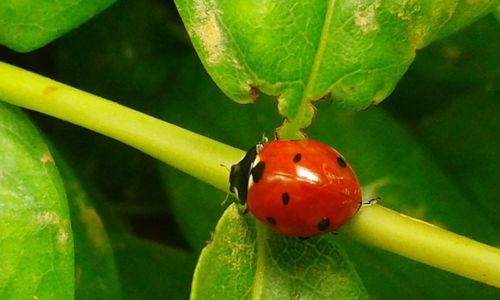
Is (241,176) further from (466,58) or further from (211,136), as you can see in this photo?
(466,58)

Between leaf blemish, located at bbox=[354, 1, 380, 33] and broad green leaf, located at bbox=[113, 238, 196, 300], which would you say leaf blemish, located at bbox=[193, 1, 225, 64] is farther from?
broad green leaf, located at bbox=[113, 238, 196, 300]

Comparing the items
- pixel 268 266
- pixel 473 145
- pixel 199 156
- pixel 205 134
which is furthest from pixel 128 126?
pixel 473 145

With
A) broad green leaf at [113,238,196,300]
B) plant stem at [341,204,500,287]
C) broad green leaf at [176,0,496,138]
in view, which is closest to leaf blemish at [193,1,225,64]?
broad green leaf at [176,0,496,138]

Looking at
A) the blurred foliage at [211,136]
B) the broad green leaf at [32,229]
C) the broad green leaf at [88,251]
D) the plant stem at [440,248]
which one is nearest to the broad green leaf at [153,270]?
the blurred foliage at [211,136]

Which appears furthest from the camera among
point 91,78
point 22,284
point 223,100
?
point 91,78

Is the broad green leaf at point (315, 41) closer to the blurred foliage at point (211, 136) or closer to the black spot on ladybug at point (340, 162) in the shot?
the black spot on ladybug at point (340, 162)

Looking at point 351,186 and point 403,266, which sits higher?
point 351,186

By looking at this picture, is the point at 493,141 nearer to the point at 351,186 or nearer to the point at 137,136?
the point at 351,186

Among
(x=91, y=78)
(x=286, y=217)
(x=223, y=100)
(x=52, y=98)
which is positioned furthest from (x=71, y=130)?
(x=286, y=217)
